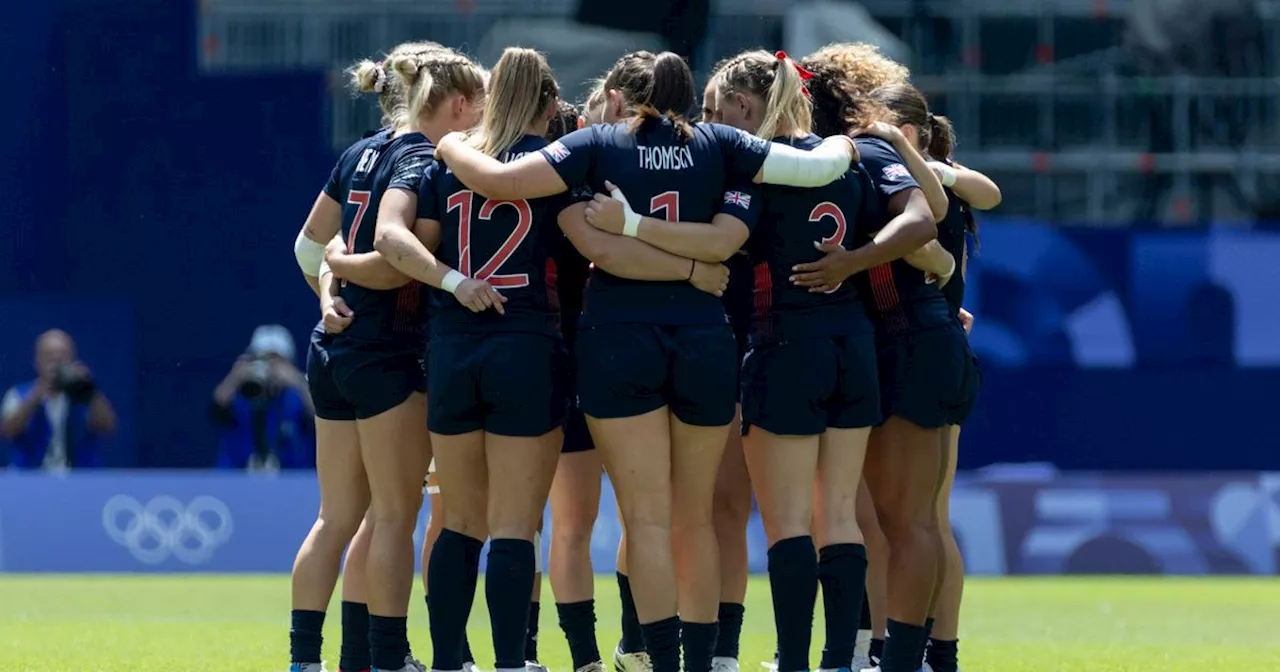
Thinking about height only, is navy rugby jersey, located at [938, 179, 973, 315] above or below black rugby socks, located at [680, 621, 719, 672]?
above

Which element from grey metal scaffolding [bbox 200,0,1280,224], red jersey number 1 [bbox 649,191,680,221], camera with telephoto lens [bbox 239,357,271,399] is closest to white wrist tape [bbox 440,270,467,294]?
red jersey number 1 [bbox 649,191,680,221]

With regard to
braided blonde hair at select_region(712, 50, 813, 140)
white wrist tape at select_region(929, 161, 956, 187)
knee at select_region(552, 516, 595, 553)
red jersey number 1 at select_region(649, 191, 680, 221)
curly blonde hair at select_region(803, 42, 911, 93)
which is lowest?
A: knee at select_region(552, 516, 595, 553)

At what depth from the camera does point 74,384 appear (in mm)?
16734

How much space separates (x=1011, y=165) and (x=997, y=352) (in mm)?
2074

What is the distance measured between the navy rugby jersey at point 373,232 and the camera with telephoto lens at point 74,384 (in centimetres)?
1044

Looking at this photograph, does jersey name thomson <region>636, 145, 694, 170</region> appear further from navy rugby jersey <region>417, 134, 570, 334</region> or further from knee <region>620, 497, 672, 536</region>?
knee <region>620, 497, 672, 536</region>

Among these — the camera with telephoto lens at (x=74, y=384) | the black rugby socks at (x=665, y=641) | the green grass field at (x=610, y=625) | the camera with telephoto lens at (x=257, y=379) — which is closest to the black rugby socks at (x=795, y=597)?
the black rugby socks at (x=665, y=641)

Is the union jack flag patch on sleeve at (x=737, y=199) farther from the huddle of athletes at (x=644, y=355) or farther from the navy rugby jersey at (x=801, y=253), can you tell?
the navy rugby jersey at (x=801, y=253)

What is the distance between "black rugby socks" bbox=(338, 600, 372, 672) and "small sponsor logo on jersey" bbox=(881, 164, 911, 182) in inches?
97.5

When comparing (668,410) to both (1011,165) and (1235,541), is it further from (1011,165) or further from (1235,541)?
(1011,165)

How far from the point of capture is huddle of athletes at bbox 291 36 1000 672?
6348 millimetres

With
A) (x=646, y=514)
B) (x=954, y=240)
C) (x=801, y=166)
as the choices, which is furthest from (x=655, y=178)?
(x=954, y=240)

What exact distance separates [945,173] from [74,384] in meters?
11.3

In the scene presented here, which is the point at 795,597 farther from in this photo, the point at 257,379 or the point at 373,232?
the point at 257,379
